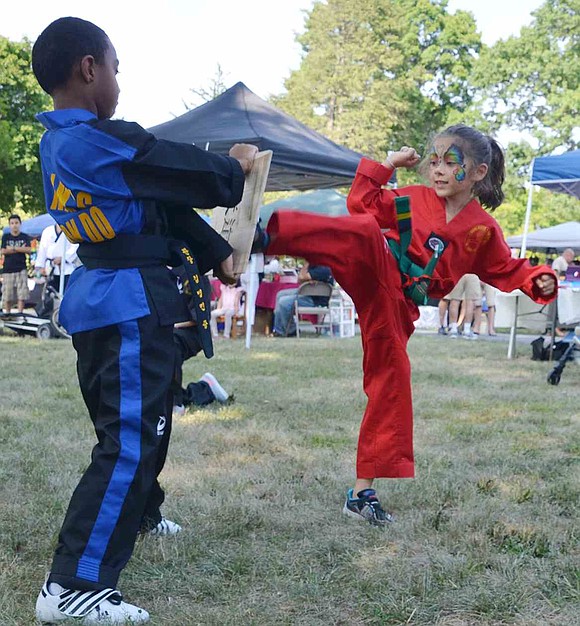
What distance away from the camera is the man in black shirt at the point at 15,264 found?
12.1 meters

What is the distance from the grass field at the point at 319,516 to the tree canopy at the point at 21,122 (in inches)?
1045

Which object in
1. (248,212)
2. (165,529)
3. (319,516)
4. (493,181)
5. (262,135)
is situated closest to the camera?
(248,212)

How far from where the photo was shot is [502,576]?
2.50 meters

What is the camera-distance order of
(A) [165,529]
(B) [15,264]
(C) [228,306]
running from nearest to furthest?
(A) [165,529] → (C) [228,306] → (B) [15,264]

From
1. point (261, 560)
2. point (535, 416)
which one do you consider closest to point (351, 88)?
point (535, 416)

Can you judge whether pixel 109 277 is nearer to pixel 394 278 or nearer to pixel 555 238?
pixel 394 278

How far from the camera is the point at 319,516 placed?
3133 mm

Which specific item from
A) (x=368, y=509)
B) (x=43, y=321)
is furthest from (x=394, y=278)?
(x=43, y=321)

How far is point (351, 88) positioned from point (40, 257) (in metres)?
26.0

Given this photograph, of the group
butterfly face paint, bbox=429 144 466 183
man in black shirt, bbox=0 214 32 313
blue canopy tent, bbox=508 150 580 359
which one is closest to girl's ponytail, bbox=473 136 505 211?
butterfly face paint, bbox=429 144 466 183

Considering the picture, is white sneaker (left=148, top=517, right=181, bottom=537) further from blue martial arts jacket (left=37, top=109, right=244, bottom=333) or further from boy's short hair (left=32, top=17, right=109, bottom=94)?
boy's short hair (left=32, top=17, right=109, bottom=94)

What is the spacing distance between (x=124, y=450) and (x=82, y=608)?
17.3 inches

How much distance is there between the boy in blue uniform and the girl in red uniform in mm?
770

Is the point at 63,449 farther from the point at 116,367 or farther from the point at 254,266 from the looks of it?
the point at 254,266
